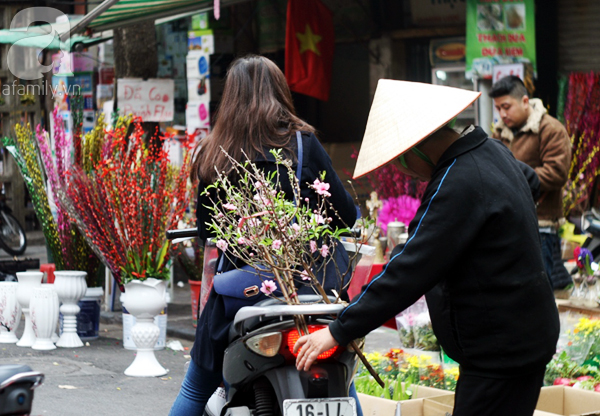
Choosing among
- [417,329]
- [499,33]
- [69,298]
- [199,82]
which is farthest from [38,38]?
[417,329]

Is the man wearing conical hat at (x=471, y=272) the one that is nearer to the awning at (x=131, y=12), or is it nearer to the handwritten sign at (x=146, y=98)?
the awning at (x=131, y=12)

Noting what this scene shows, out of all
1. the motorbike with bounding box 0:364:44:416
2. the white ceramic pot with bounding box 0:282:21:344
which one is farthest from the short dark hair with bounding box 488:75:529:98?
the motorbike with bounding box 0:364:44:416

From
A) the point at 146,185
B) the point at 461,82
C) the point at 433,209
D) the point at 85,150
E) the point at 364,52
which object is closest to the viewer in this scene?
the point at 433,209

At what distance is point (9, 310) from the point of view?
7.21 metres

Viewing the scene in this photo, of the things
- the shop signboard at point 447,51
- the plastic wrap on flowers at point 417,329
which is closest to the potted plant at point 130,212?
the plastic wrap on flowers at point 417,329

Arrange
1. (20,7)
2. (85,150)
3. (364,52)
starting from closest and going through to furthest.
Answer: (85,150) → (364,52) → (20,7)

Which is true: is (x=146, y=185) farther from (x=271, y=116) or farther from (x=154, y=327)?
(x=271, y=116)

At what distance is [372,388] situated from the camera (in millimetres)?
4320

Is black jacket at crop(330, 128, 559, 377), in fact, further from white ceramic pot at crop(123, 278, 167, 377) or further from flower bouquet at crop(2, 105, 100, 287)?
flower bouquet at crop(2, 105, 100, 287)

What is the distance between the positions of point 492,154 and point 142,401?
343 centimetres

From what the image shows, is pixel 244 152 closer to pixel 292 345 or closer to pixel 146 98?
pixel 292 345

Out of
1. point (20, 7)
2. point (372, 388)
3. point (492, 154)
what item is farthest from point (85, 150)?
point (20, 7)

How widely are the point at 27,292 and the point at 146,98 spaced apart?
3475 millimetres

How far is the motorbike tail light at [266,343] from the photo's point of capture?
9.49 feet
